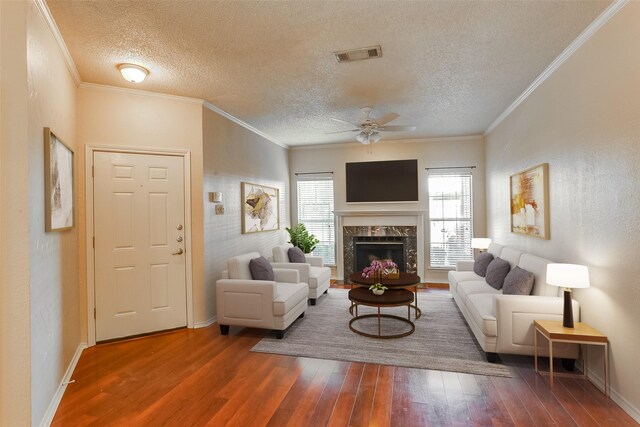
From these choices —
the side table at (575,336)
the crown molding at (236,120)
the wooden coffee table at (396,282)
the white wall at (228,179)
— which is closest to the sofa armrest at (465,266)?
the wooden coffee table at (396,282)

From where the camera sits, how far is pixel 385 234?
6375mm

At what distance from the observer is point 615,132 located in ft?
7.63

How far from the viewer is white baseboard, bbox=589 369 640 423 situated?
2.12m

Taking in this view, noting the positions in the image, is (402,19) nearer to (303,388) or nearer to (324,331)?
(303,388)

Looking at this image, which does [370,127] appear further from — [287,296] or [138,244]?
[138,244]

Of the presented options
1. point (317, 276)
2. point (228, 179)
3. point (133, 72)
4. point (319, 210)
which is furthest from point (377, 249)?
point (133, 72)

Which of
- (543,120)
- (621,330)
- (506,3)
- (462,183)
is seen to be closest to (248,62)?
(506,3)

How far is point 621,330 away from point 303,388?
7.78ft

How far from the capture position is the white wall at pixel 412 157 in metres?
6.07

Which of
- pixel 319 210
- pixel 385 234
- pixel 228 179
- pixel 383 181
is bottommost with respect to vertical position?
pixel 385 234

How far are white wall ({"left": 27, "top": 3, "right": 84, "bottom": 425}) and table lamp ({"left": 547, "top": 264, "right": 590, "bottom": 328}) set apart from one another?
12.3ft

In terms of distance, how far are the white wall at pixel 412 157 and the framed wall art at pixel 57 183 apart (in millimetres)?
4382

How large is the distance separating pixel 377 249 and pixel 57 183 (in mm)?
5136

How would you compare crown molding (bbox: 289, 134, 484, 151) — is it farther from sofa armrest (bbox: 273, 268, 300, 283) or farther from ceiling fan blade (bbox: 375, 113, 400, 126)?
sofa armrest (bbox: 273, 268, 300, 283)
